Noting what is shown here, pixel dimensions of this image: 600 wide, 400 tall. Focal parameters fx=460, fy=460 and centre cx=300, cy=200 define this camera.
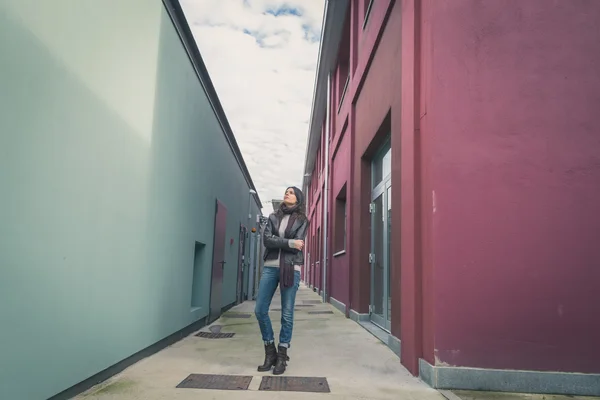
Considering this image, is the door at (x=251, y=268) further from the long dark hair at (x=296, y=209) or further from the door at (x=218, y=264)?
the long dark hair at (x=296, y=209)

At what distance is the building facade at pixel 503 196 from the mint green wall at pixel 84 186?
2.33 meters

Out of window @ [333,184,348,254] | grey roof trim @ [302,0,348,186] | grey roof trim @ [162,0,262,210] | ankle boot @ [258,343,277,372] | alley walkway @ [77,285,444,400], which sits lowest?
alley walkway @ [77,285,444,400]

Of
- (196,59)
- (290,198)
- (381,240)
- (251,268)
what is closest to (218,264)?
(381,240)

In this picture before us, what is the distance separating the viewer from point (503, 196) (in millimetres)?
A: 3594

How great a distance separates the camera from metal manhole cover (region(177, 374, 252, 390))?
10.9 feet

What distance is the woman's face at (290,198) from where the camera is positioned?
431 centimetres

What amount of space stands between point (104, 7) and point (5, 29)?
1.11 metres

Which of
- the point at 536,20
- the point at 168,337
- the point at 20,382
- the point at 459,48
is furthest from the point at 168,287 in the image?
the point at 536,20

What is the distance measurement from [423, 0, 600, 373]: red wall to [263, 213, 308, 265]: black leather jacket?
3.96 feet

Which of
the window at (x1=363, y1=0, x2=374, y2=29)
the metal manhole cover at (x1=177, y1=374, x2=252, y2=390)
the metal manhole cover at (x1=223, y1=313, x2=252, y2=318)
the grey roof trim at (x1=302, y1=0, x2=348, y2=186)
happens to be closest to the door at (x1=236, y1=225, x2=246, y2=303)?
the metal manhole cover at (x1=223, y1=313, x2=252, y2=318)

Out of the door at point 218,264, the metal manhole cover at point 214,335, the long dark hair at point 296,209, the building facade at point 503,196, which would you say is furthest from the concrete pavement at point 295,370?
the long dark hair at point 296,209

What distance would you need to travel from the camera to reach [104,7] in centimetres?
311

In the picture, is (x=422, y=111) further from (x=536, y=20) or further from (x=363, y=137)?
(x=363, y=137)

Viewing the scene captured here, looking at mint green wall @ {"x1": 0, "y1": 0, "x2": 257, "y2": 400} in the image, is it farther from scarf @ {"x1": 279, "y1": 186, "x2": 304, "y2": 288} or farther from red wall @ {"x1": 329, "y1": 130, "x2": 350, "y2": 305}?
red wall @ {"x1": 329, "y1": 130, "x2": 350, "y2": 305}
